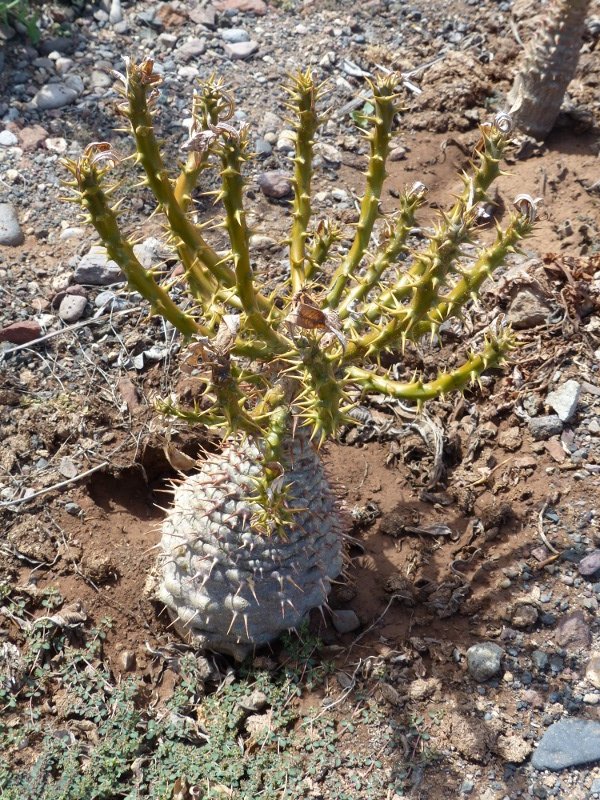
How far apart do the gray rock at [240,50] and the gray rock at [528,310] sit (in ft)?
7.90

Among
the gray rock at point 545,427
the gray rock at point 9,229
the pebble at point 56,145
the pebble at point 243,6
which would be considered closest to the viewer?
the gray rock at point 545,427

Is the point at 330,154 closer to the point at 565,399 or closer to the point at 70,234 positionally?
the point at 70,234

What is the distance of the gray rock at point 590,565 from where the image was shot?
2.55 meters

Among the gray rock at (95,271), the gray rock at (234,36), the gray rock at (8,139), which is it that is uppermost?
the gray rock at (234,36)

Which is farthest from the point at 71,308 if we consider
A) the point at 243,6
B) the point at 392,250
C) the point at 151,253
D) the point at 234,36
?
the point at 243,6

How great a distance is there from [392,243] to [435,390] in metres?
0.50

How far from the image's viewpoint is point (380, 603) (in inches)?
107

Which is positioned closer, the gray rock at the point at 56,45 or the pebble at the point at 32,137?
the pebble at the point at 32,137

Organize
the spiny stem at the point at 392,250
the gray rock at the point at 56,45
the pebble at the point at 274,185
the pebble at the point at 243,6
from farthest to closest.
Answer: the pebble at the point at 243,6
the gray rock at the point at 56,45
the pebble at the point at 274,185
the spiny stem at the point at 392,250

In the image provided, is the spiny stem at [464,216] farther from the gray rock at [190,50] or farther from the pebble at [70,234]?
the gray rock at [190,50]

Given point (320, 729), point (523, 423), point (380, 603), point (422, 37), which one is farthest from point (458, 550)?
point (422, 37)

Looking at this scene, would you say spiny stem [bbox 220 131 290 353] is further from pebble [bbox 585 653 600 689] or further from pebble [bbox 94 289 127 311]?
pebble [bbox 94 289 127 311]

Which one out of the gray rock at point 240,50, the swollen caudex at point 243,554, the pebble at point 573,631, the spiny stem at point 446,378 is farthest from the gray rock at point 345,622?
the gray rock at point 240,50

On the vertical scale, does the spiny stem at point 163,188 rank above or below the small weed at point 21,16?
above
